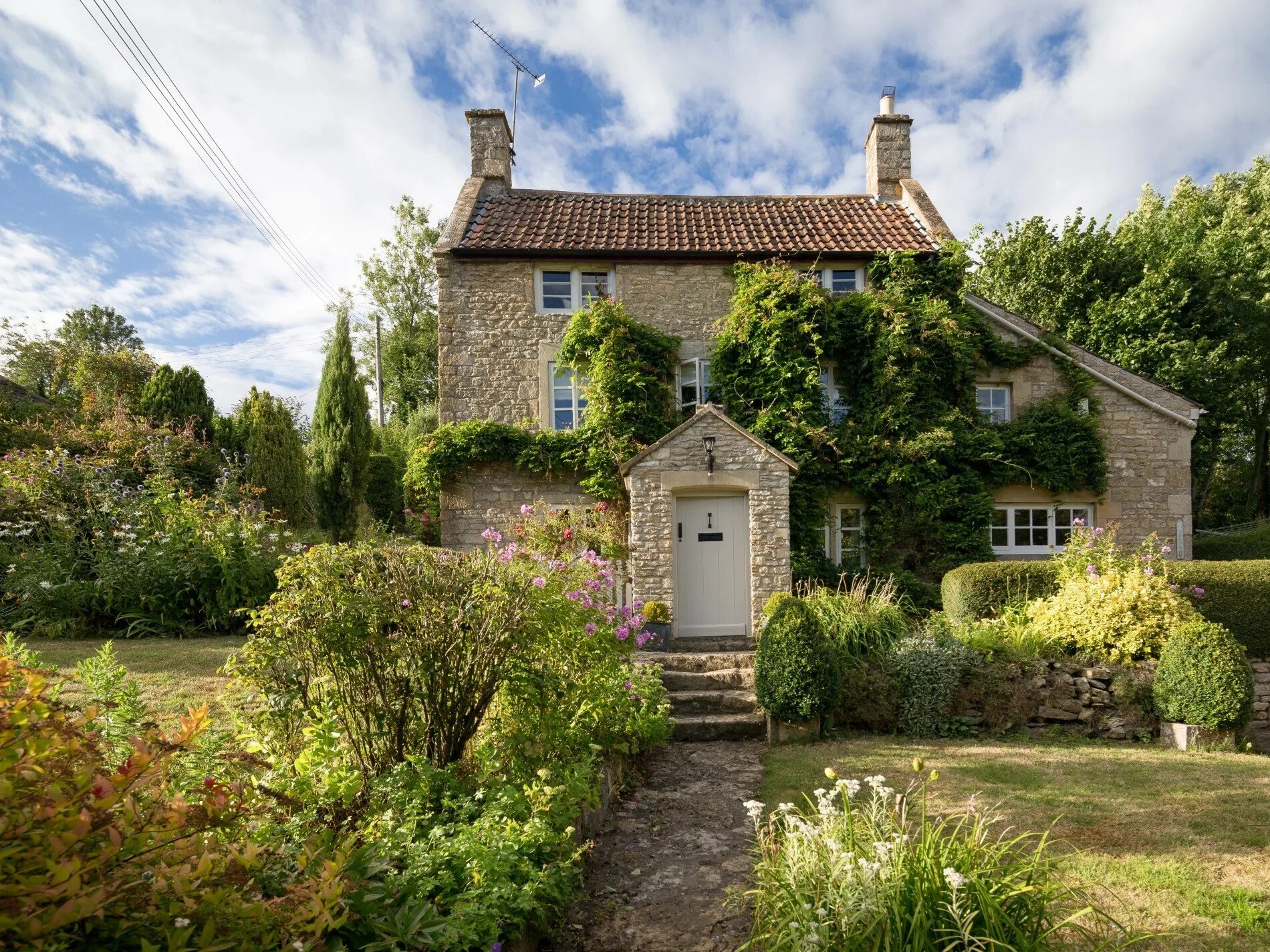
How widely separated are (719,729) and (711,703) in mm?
420

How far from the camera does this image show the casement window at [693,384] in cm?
1259

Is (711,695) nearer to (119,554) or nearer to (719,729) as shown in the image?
(719,729)

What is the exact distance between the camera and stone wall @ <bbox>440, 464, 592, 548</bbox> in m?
12.1

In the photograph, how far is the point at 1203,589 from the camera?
8.27 metres

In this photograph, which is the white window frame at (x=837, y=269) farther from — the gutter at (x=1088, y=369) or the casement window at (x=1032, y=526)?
the casement window at (x=1032, y=526)

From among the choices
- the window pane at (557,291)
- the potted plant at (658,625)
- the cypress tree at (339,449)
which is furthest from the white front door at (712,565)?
the cypress tree at (339,449)

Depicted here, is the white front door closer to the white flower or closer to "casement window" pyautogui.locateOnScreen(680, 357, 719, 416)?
"casement window" pyautogui.locateOnScreen(680, 357, 719, 416)

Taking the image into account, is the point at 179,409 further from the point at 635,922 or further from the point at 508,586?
the point at 635,922

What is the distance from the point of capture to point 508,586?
407cm

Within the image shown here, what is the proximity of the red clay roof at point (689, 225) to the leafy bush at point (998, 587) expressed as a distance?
6648 mm

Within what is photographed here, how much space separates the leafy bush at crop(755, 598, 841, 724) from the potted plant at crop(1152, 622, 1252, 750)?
3.46m

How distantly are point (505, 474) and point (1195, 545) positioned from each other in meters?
15.6

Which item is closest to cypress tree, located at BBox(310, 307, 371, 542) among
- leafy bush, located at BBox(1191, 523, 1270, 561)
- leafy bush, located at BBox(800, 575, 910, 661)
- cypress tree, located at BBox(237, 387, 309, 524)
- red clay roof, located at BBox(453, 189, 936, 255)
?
cypress tree, located at BBox(237, 387, 309, 524)

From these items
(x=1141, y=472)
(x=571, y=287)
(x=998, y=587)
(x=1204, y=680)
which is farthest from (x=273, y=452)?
(x=1141, y=472)
